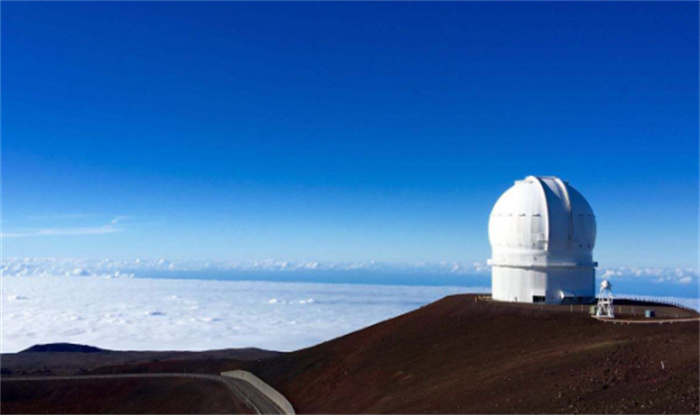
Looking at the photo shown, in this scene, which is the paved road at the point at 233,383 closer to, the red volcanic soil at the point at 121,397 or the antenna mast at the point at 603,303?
the red volcanic soil at the point at 121,397

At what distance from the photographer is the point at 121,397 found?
44.1 metres

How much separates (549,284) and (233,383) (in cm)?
2359

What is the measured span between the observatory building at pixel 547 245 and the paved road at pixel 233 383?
57.8ft

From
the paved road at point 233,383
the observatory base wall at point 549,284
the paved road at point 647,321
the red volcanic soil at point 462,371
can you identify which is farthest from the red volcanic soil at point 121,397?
the paved road at point 647,321

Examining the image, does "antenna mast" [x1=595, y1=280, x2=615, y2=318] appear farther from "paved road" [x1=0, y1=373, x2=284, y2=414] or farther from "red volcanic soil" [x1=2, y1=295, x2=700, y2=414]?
"paved road" [x1=0, y1=373, x2=284, y2=414]

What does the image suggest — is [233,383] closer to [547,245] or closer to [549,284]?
[549,284]

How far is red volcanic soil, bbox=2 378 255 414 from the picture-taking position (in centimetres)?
3938

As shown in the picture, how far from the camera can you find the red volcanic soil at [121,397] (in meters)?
39.4

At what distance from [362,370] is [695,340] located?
58.2 feet

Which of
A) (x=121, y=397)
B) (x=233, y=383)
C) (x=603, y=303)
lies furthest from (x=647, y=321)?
(x=121, y=397)

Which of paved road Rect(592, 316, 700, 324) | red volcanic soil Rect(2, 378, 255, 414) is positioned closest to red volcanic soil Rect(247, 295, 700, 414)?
paved road Rect(592, 316, 700, 324)

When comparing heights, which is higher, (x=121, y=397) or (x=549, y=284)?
(x=549, y=284)

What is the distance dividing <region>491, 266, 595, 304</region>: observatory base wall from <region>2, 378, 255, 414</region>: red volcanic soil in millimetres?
19461

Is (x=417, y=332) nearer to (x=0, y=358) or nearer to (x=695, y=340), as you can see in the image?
(x=695, y=340)
